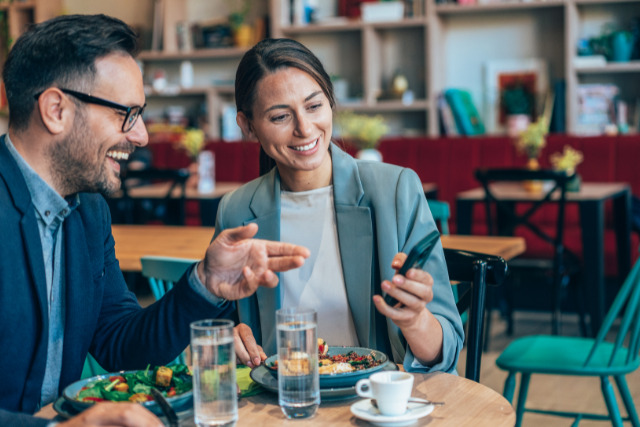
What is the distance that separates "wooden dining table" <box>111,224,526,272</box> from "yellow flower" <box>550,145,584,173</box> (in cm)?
162


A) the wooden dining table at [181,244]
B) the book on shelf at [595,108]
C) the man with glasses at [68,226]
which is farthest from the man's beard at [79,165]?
the book on shelf at [595,108]

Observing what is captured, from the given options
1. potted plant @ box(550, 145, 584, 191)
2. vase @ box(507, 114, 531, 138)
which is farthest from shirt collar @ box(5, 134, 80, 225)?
vase @ box(507, 114, 531, 138)

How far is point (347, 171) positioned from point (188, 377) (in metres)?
0.68

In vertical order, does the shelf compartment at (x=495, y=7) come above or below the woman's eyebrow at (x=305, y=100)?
above

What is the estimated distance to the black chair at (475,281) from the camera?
1.71 metres

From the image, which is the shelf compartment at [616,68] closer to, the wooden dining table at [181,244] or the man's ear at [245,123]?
the wooden dining table at [181,244]

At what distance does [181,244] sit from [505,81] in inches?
139

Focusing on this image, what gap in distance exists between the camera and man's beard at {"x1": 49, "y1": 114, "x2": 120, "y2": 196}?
1393mm

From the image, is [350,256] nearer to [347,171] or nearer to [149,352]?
[347,171]

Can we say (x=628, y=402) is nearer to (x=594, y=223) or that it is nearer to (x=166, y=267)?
(x=166, y=267)

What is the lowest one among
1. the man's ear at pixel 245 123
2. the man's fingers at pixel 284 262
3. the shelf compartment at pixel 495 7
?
the man's fingers at pixel 284 262

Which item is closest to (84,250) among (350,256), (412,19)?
(350,256)

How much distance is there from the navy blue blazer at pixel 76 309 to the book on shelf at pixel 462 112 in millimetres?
4400

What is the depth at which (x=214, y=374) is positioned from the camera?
1.07 meters
